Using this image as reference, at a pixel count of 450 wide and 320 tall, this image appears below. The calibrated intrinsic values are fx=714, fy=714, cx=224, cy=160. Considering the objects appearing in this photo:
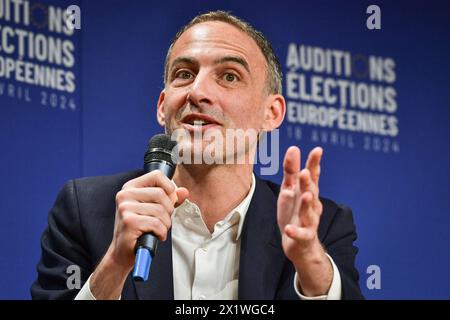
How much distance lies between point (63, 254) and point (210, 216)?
35 cm

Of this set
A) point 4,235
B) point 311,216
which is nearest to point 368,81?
point 311,216

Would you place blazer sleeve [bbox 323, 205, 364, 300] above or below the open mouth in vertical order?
below

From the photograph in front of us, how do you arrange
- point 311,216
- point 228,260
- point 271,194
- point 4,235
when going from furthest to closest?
point 4,235
point 271,194
point 228,260
point 311,216

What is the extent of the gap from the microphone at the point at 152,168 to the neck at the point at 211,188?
0.95 ft

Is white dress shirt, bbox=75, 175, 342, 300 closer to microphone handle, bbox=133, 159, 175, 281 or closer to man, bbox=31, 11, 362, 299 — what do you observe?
man, bbox=31, 11, 362, 299

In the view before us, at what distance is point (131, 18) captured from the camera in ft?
6.62

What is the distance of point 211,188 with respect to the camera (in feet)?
5.49

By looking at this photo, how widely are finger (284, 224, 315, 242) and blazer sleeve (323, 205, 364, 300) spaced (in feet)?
1.28

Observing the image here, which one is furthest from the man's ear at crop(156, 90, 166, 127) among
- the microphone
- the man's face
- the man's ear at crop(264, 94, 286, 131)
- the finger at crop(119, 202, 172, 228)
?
the finger at crop(119, 202, 172, 228)

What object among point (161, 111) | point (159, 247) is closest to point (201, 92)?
point (161, 111)

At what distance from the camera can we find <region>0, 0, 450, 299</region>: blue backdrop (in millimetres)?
1958
